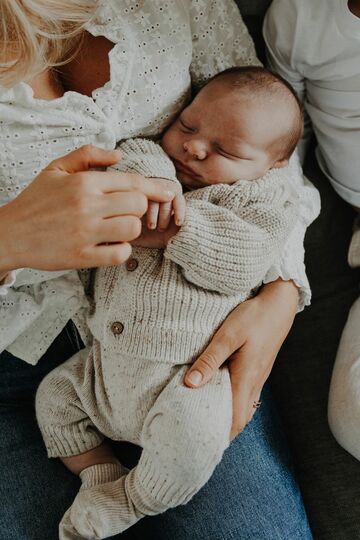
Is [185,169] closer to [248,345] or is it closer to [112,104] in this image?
[112,104]

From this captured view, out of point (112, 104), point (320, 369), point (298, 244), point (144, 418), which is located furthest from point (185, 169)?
point (320, 369)

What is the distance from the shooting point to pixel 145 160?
1.01m

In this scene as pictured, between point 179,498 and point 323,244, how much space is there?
0.70 m

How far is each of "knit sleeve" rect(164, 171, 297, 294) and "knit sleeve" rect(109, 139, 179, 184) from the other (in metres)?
0.07

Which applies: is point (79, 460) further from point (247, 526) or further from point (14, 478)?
point (247, 526)

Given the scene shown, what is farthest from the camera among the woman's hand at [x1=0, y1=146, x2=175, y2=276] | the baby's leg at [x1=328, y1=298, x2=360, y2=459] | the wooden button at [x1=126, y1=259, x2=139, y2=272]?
the baby's leg at [x1=328, y1=298, x2=360, y2=459]

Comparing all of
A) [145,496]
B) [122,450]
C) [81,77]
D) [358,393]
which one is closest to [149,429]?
[145,496]

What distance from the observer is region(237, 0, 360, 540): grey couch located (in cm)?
119

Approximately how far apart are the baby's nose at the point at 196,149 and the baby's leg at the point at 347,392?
1.49ft

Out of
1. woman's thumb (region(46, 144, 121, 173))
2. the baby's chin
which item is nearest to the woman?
woman's thumb (region(46, 144, 121, 173))

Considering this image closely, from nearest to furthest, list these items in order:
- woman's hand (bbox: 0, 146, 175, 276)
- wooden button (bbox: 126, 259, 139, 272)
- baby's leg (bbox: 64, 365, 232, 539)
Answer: woman's hand (bbox: 0, 146, 175, 276) → baby's leg (bbox: 64, 365, 232, 539) → wooden button (bbox: 126, 259, 139, 272)

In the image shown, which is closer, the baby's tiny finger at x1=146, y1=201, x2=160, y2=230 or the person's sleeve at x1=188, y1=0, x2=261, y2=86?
the baby's tiny finger at x1=146, y1=201, x2=160, y2=230

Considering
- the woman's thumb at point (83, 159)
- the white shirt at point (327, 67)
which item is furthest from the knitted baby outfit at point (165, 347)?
the white shirt at point (327, 67)

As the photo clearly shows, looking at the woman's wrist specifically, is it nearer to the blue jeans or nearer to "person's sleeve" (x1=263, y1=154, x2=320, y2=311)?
"person's sleeve" (x1=263, y1=154, x2=320, y2=311)
